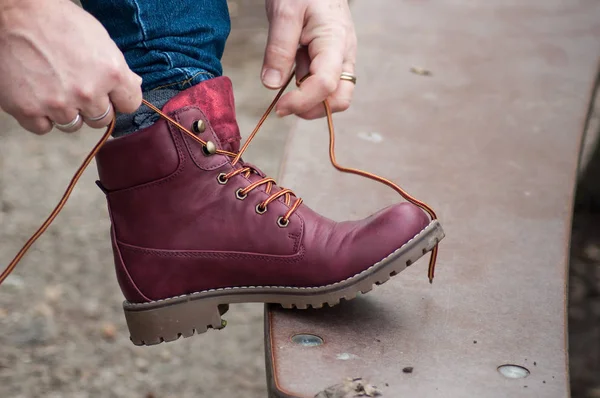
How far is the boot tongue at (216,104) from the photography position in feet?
3.50

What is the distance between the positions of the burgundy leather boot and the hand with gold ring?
86 mm

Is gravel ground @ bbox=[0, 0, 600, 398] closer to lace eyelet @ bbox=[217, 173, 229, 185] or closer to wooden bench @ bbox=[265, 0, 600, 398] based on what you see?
wooden bench @ bbox=[265, 0, 600, 398]

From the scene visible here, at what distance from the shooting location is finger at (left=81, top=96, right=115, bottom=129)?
35.1 inches

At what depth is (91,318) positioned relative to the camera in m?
1.87

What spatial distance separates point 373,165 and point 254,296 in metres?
0.48

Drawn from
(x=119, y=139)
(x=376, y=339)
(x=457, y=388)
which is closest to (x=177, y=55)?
(x=119, y=139)

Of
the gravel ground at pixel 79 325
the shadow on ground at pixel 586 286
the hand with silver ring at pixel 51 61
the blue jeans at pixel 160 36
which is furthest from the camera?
the shadow on ground at pixel 586 286

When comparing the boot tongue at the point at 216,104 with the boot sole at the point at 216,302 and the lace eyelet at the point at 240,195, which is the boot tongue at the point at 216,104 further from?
the boot sole at the point at 216,302

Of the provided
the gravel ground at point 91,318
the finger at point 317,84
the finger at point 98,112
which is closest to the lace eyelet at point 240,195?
the finger at point 317,84

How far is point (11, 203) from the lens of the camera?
7.55 ft

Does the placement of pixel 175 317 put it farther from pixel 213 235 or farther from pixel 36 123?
pixel 36 123

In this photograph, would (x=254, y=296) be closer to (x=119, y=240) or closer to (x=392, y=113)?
(x=119, y=240)

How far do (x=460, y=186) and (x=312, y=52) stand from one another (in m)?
0.44

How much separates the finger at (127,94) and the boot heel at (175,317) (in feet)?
1.04
